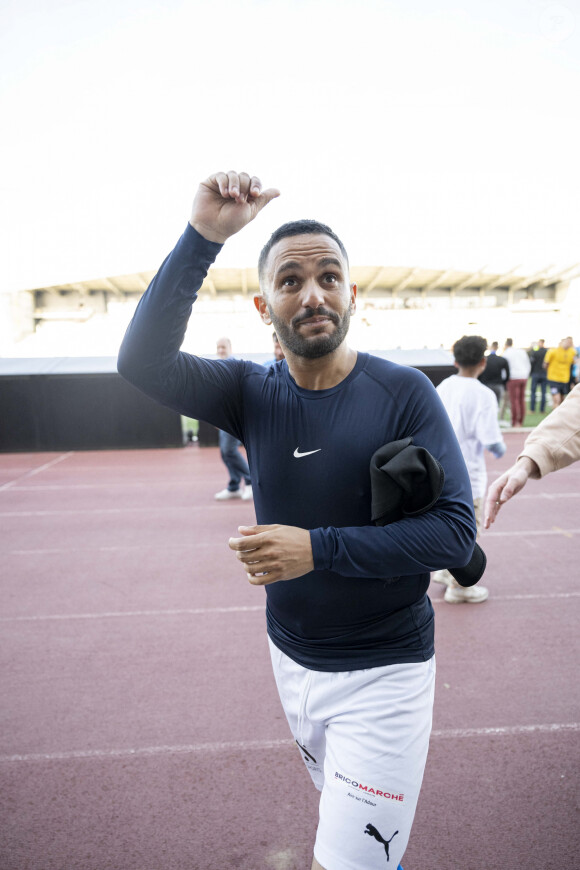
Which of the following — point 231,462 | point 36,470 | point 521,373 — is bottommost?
point 36,470

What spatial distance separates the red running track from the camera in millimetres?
2461

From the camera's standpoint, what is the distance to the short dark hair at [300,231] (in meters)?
1.69

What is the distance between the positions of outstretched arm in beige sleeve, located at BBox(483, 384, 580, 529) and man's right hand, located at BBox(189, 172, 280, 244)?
119cm

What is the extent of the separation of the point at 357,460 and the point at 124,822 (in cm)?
218

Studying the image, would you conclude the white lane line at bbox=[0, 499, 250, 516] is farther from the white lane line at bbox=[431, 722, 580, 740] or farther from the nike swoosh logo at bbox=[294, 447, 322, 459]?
the nike swoosh logo at bbox=[294, 447, 322, 459]

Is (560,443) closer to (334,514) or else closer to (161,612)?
(334,514)

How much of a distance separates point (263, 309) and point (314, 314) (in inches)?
12.0

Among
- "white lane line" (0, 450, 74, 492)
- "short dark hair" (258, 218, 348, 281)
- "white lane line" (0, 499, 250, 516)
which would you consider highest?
"short dark hair" (258, 218, 348, 281)

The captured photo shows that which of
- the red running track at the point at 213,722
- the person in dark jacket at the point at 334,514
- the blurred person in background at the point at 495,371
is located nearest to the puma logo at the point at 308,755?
the person in dark jacket at the point at 334,514

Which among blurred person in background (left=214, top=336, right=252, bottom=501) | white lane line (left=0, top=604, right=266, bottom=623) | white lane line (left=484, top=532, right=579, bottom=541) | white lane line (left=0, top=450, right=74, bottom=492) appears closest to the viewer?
white lane line (left=0, top=604, right=266, bottom=623)

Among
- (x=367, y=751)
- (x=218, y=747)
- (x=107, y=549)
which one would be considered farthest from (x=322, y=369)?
(x=107, y=549)

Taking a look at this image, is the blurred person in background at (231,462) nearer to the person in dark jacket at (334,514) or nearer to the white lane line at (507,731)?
the white lane line at (507,731)

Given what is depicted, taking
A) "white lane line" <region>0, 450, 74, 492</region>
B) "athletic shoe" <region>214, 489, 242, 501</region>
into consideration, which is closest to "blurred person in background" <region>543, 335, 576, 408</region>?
"athletic shoe" <region>214, 489, 242, 501</region>

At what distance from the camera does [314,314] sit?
5.32 ft
